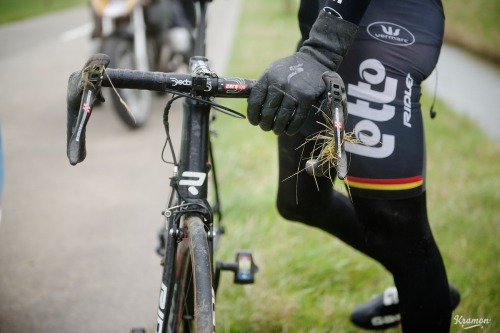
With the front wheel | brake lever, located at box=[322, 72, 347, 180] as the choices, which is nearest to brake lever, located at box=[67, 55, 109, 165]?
brake lever, located at box=[322, 72, 347, 180]

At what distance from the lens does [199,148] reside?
57.4 inches

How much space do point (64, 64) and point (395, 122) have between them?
709 cm

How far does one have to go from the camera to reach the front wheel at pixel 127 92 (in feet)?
14.6

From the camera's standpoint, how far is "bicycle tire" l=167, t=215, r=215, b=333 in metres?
1.16

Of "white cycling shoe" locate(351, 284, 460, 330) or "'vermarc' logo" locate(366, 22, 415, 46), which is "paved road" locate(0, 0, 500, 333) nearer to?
"white cycling shoe" locate(351, 284, 460, 330)

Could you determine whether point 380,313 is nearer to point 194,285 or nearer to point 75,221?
point 194,285

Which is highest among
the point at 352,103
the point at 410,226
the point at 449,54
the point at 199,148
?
the point at 352,103

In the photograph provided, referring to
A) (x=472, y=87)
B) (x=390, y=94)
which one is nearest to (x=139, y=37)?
(x=390, y=94)

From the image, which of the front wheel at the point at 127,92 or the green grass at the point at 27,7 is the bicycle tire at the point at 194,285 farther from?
the green grass at the point at 27,7

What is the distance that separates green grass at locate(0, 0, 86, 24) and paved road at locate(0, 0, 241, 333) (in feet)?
26.1

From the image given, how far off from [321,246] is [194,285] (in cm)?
180

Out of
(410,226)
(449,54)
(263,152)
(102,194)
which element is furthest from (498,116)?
(410,226)

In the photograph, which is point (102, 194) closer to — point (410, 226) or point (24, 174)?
point (24, 174)

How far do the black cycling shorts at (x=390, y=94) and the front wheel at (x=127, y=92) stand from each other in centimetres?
312
